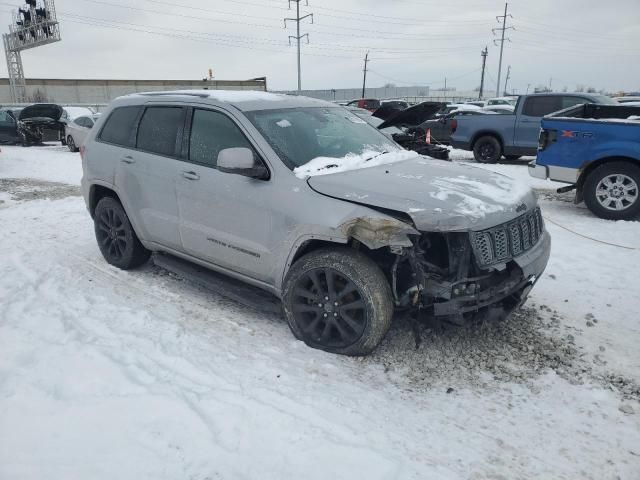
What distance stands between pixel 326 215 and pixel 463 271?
960 millimetres

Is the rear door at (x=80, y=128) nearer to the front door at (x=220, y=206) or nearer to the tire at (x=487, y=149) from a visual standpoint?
the tire at (x=487, y=149)

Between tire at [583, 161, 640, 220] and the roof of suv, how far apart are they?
4448mm

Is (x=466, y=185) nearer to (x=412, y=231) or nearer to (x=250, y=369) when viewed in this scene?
(x=412, y=231)

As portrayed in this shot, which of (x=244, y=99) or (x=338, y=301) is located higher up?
(x=244, y=99)

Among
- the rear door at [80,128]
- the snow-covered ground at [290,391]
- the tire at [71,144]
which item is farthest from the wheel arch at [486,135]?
the tire at [71,144]

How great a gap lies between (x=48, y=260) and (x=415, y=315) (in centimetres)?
418

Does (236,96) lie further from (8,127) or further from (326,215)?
(8,127)

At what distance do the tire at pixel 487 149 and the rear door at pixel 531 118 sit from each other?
0.49 meters

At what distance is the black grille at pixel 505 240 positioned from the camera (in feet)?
10.00

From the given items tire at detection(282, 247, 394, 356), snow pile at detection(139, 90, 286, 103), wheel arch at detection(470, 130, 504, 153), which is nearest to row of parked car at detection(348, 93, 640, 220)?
snow pile at detection(139, 90, 286, 103)

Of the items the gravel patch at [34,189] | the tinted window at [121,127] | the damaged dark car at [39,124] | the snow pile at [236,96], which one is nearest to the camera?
the snow pile at [236,96]

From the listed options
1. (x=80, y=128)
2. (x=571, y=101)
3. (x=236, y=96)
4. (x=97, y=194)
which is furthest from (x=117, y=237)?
(x=80, y=128)

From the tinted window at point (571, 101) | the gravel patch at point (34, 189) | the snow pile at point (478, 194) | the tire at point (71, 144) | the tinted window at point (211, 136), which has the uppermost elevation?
the tinted window at point (571, 101)

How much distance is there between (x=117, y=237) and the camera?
501 centimetres
